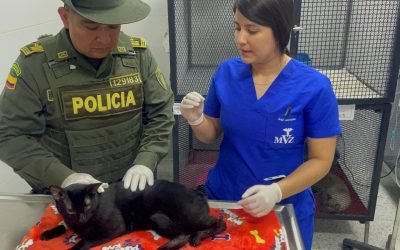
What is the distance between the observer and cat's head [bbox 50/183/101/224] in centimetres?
97

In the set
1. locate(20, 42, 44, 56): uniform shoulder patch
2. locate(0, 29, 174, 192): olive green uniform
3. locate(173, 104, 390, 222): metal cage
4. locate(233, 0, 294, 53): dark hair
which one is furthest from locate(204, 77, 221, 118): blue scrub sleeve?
locate(173, 104, 390, 222): metal cage

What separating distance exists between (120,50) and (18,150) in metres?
0.43

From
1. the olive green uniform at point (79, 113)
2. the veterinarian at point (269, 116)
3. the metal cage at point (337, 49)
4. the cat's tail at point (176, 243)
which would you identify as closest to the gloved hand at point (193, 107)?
the veterinarian at point (269, 116)

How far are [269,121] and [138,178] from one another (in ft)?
1.34

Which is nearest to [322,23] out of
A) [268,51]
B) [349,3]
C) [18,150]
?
[349,3]

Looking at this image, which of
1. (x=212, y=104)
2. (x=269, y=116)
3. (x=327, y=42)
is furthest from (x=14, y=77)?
(x=327, y=42)

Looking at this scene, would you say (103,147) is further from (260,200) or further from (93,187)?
(260,200)

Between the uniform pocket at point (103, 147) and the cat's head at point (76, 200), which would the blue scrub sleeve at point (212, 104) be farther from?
the cat's head at point (76, 200)

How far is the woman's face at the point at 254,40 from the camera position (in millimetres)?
1089

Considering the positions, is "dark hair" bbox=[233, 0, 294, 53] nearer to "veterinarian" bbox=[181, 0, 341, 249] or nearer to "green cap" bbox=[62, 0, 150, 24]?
"veterinarian" bbox=[181, 0, 341, 249]

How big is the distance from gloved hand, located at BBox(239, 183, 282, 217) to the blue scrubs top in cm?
13

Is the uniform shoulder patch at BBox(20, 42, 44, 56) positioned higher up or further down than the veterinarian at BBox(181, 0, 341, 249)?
higher up

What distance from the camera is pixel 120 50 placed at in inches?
50.2

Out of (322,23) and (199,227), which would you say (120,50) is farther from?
(322,23)
